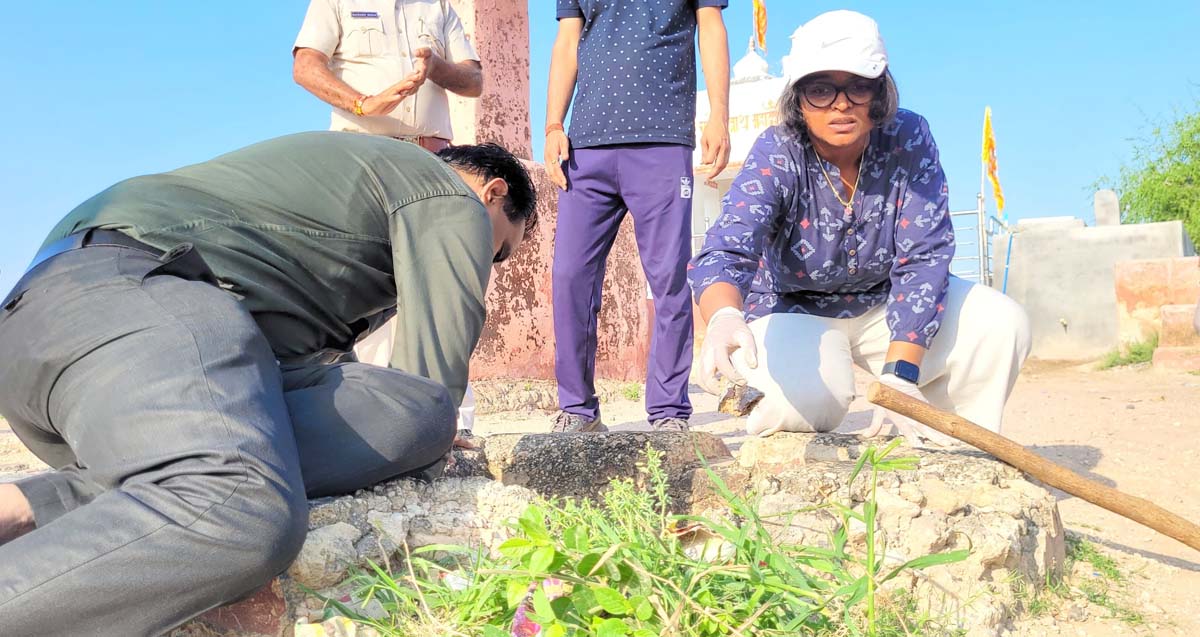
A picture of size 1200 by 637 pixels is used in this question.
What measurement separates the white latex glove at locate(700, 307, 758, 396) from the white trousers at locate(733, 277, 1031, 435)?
1.39 feet

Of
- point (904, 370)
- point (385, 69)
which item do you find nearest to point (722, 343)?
point (904, 370)

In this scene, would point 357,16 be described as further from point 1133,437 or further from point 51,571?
point 1133,437

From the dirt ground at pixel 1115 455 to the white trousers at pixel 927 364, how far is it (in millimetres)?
488

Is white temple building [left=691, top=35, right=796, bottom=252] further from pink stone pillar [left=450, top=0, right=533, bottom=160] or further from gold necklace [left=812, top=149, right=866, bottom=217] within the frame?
gold necklace [left=812, top=149, right=866, bottom=217]

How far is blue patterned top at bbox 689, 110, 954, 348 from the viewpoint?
8.45ft

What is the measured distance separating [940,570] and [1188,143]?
16590mm

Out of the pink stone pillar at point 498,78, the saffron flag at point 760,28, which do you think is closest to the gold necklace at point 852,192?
the pink stone pillar at point 498,78

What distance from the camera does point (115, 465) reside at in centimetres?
144

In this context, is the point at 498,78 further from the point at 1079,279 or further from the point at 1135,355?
the point at 1079,279

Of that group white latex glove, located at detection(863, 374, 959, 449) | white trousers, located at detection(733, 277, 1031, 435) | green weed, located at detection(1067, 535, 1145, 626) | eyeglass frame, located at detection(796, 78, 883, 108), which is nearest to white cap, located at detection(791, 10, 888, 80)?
eyeglass frame, located at detection(796, 78, 883, 108)

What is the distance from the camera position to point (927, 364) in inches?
109

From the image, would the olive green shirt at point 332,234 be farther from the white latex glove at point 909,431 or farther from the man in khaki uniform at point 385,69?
the man in khaki uniform at point 385,69

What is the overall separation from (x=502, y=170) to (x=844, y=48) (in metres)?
0.93

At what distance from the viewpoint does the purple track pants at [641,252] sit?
318 centimetres
